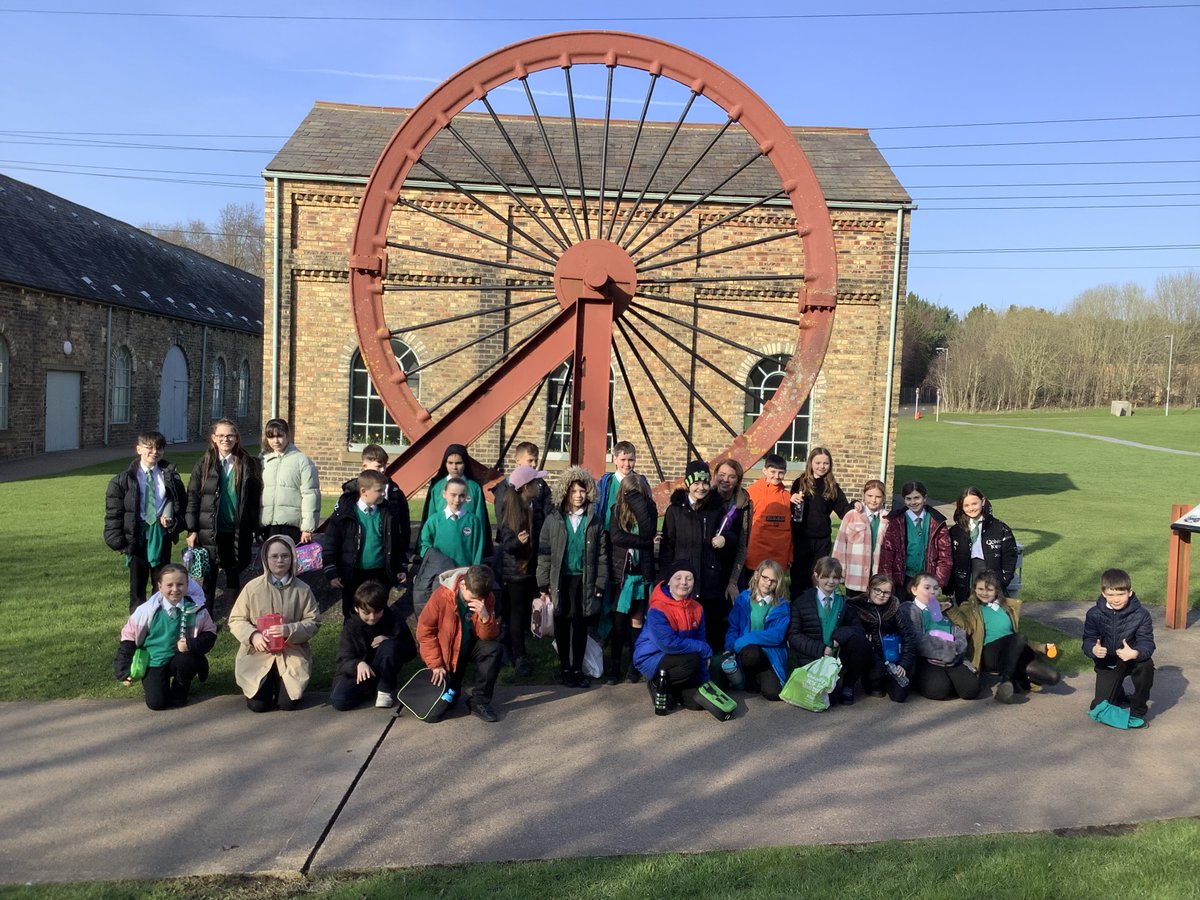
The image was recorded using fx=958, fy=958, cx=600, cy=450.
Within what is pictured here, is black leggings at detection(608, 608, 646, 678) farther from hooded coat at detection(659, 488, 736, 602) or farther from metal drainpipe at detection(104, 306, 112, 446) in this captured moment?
metal drainpipe at detection(104, 306, 112, 446)

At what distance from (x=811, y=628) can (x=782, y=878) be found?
2.57 meters

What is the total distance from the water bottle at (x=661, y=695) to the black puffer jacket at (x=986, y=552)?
262 cm

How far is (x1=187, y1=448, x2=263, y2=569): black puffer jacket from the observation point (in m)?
6.66

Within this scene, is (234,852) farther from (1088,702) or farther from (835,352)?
(835,352)

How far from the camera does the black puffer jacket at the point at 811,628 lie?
236 inches

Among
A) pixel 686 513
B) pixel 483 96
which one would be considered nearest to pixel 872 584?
pixel 686 513

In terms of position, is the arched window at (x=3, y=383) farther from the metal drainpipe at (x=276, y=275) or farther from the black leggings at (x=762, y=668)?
the black leggings at (x=762, y=668)

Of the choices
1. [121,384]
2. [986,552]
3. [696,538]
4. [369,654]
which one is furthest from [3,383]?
[986,552]

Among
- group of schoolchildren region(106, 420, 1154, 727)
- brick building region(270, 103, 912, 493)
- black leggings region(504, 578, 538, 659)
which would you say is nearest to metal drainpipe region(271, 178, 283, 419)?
brick building region(270, 103, 912, 493)

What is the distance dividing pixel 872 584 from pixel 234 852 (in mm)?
4117

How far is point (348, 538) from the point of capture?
6.37 m

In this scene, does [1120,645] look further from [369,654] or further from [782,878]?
[369,654]

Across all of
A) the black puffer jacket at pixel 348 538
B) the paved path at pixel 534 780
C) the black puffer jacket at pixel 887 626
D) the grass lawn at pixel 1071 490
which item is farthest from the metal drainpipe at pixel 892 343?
the black puffer jacket at pixel 348 538

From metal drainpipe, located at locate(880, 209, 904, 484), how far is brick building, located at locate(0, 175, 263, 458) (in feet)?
56.2
